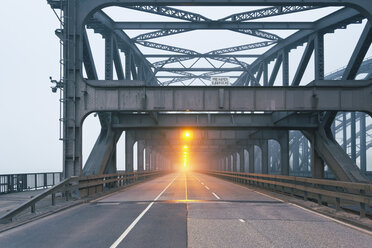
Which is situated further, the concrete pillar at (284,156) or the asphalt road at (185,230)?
the concrete pillar at (284,156)

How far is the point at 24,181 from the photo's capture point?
24734mm

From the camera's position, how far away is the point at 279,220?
11.7m

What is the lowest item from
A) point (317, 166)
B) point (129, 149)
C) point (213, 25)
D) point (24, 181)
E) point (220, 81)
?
point (24, 181)

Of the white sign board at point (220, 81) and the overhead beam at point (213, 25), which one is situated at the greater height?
the overhead beam at point (213, 25)

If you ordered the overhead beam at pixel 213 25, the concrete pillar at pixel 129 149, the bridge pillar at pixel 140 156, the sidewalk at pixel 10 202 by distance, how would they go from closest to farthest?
the sidewalk at pixel 10 202 < the overhead beam at pixel 213 25 < the concrete pillar at pixel 129 149 < the bridge pillar at pixel 140 156

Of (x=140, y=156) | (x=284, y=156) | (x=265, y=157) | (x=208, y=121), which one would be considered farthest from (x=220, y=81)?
(x=140, y=156)

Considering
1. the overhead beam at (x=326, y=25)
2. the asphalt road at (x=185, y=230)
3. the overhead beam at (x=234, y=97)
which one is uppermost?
the overhead beam at (x=326, y=25)

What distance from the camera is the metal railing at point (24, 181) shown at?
73.9ft

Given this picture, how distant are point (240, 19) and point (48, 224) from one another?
66.0 ft

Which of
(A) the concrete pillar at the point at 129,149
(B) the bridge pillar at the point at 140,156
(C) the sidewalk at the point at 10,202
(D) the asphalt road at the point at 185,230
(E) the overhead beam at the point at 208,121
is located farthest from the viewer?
(B) the bridge pillar at the point at 140,156

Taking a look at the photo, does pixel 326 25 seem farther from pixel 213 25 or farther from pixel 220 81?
pixel 220 81

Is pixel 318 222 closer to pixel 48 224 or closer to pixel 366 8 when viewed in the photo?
pixel 48 224

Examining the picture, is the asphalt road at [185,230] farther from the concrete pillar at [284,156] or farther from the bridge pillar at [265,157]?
the bridge pillar at [265,157]

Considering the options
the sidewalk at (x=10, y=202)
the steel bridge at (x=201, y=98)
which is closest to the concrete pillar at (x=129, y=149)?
the steel bridge at (x=201, y=98)
